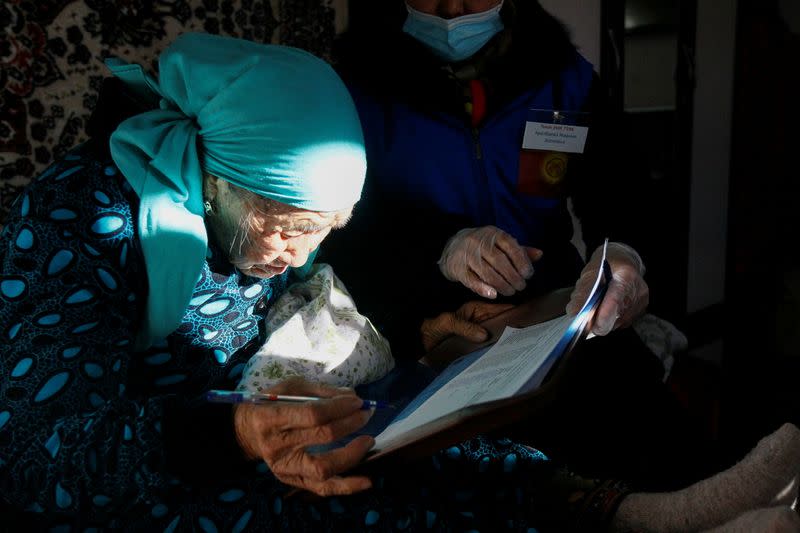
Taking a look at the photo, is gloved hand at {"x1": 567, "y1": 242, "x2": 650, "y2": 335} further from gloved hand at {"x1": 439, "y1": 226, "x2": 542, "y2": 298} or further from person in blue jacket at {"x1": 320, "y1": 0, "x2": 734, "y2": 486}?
gloved hand at {"x1": 439, "y1": 226, "x2": 542, "y2": 298}

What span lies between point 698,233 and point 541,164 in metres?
1.61

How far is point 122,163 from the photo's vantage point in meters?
1.00

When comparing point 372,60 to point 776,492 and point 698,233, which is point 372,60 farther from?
point 698,233

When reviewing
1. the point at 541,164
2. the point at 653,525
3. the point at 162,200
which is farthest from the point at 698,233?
the point at 162,200

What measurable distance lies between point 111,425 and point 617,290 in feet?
2.82

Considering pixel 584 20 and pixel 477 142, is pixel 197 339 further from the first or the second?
pixel 584 20

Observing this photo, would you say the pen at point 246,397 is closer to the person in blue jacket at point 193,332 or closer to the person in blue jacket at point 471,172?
the person in blue jacket at point 193,332

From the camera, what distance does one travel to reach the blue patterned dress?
2.73ft

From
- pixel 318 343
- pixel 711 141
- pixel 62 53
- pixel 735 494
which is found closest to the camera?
pixel 735 494

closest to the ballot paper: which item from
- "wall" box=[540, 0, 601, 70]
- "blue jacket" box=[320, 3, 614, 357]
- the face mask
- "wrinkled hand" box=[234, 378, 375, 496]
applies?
"wrinkled hand" box=[234, 378, 375, 496]

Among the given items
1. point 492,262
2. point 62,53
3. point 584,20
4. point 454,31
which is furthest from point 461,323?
point 584,20

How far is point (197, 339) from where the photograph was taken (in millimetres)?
1134

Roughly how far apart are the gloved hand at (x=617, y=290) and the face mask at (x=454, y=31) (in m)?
0.55

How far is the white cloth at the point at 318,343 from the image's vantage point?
1.15 metres
